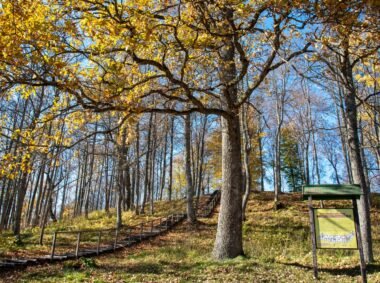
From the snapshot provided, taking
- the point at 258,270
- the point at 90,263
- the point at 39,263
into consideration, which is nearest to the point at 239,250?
the point at 258,270

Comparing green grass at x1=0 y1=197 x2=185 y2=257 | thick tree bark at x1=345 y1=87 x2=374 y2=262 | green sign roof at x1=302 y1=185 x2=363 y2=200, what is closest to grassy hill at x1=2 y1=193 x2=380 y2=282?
thick tree bark at x1=345 y1=87 x2=374 y2=262

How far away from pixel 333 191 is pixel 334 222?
85 cm

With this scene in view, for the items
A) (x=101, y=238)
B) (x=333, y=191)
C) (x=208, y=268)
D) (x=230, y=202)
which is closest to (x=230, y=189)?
(x=230, y=202)

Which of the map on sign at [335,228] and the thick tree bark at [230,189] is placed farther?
the thick tree bark at [230,189]

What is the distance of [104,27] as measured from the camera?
6352mm

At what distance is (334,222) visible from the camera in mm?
8055

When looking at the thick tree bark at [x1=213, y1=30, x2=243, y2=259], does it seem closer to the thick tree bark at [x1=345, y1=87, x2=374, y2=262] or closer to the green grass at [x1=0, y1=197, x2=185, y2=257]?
the thick tree bark at [x1=345, y1=87, x2=374, y2=262]

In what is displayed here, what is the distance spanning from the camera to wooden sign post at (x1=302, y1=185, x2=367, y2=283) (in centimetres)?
768

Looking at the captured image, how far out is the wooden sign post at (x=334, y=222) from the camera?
7.68 meters

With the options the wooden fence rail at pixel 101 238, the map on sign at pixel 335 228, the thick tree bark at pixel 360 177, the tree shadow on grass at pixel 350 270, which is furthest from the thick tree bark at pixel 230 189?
the wooden fence rail at pixel 101 238

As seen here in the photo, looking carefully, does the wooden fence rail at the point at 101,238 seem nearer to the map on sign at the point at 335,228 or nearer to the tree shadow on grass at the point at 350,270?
the tree shadow on grass at the point at 350,270

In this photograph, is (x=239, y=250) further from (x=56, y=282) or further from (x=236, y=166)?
(x=56, y=282)

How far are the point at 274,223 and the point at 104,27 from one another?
14.8 meters

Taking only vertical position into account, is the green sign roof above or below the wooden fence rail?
above
